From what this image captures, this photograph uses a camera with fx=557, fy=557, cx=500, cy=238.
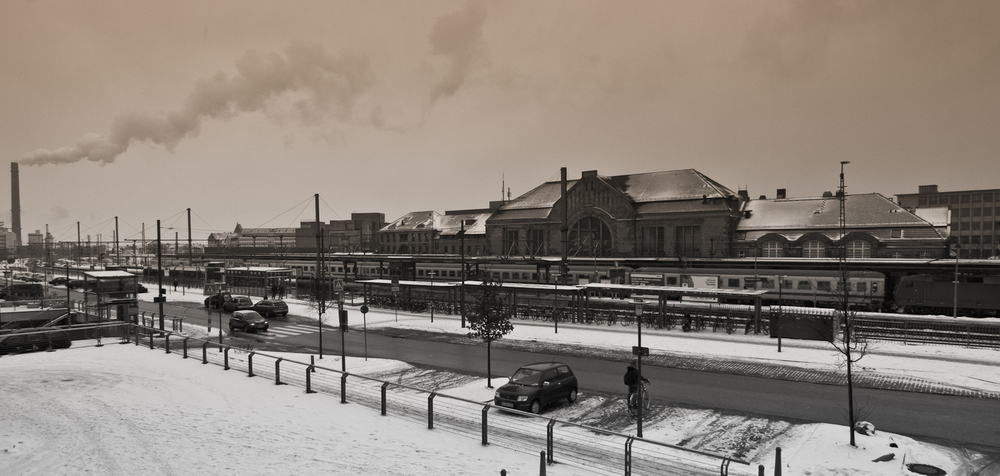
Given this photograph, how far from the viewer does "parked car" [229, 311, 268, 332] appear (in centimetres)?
3347

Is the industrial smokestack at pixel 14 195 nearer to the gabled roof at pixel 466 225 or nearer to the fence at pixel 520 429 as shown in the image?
the gabled roof at pixel 466 225

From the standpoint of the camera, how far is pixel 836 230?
57438mm

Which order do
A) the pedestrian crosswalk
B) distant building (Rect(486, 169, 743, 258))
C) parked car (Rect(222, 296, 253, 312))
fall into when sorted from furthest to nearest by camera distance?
distant building (Rect(486, 169, 743, 258)), parked car (Rect(222, 296, 253, 312)), the pedestrian crosswalk

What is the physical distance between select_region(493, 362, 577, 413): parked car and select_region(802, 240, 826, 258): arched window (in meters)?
51.1

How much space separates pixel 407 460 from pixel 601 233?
201ft

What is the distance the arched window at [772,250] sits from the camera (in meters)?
60.4

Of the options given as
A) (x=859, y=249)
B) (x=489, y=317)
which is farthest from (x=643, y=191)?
(x=489, y=317)

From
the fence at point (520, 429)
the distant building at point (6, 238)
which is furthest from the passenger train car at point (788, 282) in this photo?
the distant building at point (6, 238)

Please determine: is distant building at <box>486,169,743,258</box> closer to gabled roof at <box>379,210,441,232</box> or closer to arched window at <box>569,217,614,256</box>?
arched window at <box>569,217,614,256</box>

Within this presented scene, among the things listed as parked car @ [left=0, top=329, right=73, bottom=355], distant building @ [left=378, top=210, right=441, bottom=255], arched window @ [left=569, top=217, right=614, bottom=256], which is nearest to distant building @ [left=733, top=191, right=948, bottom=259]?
arched window @ [left=569, top=217, right=614, bottom=256]

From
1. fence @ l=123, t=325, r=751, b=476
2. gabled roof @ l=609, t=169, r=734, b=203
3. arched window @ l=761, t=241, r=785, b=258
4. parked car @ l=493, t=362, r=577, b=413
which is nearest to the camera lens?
fence @ l=123, t=325, r=751, b=476

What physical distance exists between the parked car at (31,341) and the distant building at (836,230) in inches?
2257

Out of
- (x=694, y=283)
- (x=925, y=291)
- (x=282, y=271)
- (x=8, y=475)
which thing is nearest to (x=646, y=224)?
(x=694, y=283)

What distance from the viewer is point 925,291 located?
37.2 metres
